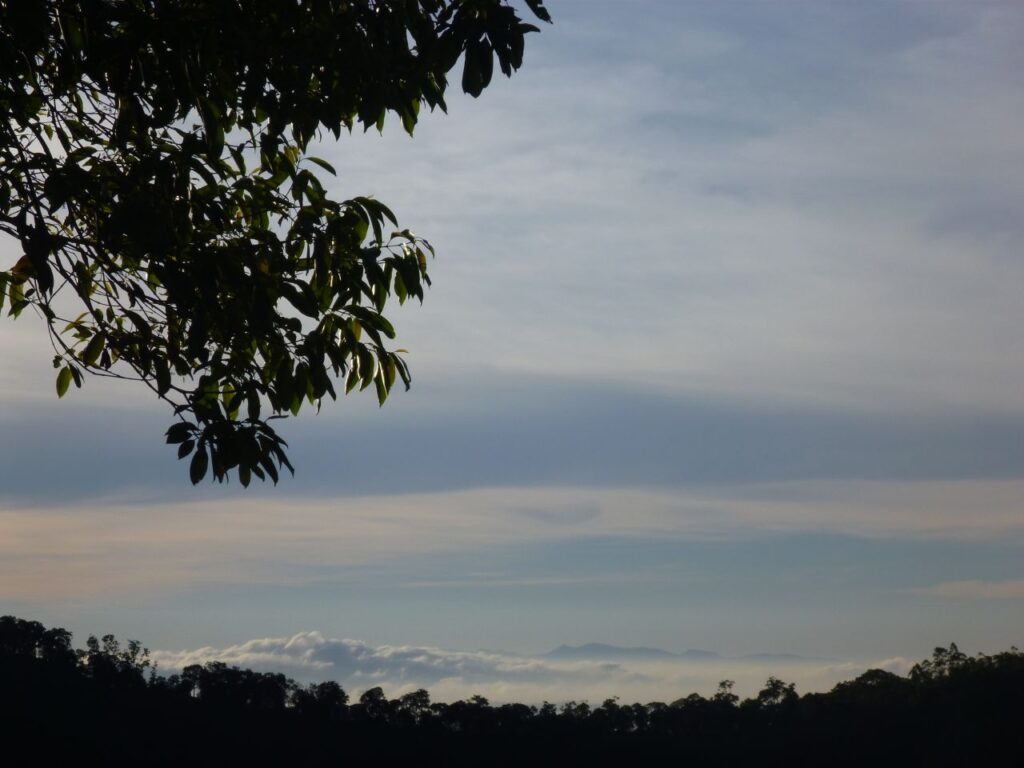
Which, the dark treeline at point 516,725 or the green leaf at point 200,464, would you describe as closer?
the green leaf at point 200,464

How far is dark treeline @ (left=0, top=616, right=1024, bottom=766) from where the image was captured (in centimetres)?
4669

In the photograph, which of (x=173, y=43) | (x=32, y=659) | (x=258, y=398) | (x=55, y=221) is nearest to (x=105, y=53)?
(x=173, y=43)

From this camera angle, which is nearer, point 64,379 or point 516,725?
point 64,379

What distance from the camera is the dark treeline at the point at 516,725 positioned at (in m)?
46.7

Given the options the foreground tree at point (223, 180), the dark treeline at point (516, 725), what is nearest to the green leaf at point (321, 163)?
the foreground tree at point (223, 180)

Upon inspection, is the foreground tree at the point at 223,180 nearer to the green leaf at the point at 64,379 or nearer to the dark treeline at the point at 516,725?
the green leaf at the point at 64,379

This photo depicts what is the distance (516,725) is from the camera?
4812cm

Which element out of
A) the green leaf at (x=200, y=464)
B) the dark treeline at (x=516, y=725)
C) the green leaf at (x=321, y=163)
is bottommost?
the dark treeline at (x=516, y=725)

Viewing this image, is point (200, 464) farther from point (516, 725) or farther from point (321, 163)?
point (516, 725)

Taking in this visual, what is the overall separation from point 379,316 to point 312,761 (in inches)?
1713

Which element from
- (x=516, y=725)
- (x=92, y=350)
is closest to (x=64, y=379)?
(x=92, y=350)

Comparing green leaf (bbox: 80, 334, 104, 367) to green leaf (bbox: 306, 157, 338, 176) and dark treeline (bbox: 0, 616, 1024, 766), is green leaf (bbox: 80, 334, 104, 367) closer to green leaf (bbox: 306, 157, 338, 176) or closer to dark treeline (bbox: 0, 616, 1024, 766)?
green leaf (bbox: 306, 157, 338, 176)

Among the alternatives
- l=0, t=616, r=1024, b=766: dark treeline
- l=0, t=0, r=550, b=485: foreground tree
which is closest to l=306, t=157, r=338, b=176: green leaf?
l=0, t=0, r=550, b=485: foreground tree

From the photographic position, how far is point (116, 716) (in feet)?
155
